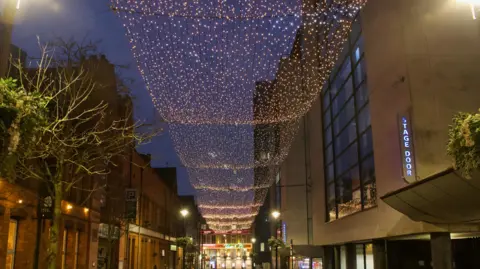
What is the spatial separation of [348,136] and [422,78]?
9.22 m

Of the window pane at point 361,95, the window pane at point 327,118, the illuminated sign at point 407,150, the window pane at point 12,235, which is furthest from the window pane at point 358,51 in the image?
the window pane at point 12,235

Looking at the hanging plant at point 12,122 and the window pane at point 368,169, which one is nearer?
the hanging plant at point 12,122

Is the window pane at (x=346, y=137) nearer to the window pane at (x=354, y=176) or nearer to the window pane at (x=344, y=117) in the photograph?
the window pane at (x=344, y=117)

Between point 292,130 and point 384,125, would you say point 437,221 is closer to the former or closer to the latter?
point 384,125

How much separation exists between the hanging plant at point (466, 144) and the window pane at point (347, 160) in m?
13.6

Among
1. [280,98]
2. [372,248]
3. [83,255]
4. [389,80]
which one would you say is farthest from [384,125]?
[280,98]

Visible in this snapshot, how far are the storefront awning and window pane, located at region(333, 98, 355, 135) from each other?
9265 mm

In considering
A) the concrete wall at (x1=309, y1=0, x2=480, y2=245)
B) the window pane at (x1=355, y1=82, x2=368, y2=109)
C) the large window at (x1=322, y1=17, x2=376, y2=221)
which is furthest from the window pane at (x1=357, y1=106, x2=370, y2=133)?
the concrete wall at (x1=309, y1=0, x2=480, y2=245)

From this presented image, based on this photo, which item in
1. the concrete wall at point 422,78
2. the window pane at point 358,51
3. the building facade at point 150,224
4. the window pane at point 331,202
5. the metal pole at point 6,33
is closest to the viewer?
Result: the metal pole at point 6,33

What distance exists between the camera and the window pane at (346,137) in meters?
23.6

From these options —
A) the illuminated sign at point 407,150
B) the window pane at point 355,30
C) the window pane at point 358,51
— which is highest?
the window pane at point 355,30

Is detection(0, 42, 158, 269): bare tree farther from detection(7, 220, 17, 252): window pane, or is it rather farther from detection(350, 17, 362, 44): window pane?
detection(350, 17, 362, 44): window pane

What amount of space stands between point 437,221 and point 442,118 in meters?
3.23

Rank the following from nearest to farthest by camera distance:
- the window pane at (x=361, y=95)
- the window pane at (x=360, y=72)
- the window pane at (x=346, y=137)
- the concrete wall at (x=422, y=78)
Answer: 1. the concrete wall at (x=422, y=78)
2. the window pane at (x=361, y=95)
3. the window pane at (x=360, y=72)
4. the window pane at (x=346, y=137)
